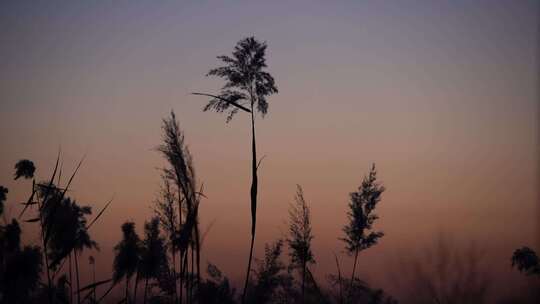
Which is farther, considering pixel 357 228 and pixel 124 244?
pixel 357 228

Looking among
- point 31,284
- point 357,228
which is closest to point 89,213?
point 31,284

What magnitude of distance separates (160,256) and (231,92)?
7.54 ft

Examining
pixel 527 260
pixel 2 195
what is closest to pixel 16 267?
pixel 2 195

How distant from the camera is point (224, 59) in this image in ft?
21.1

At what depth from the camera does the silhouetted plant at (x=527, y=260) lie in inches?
261

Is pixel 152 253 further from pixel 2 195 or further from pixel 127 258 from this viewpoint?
pixel 2 195

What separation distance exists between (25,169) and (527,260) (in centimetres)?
595

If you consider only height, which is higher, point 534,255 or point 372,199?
point 372,199

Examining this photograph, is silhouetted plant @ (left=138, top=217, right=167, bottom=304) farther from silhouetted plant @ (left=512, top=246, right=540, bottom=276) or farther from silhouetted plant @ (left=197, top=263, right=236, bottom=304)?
silhouetted plant @ (left=512, top=246, right=540, bottom=276)

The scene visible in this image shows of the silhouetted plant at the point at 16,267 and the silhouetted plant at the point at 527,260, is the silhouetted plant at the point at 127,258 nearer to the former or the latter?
the silhouetted plant at the point at 16,267

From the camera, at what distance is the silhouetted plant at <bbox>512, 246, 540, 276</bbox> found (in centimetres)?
662

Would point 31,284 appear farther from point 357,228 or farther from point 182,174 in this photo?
point 357,228

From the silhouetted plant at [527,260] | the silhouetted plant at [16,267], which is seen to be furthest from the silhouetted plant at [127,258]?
the silhouetted plant at [527,260]

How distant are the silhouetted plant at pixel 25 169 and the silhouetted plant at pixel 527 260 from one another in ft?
19.0
